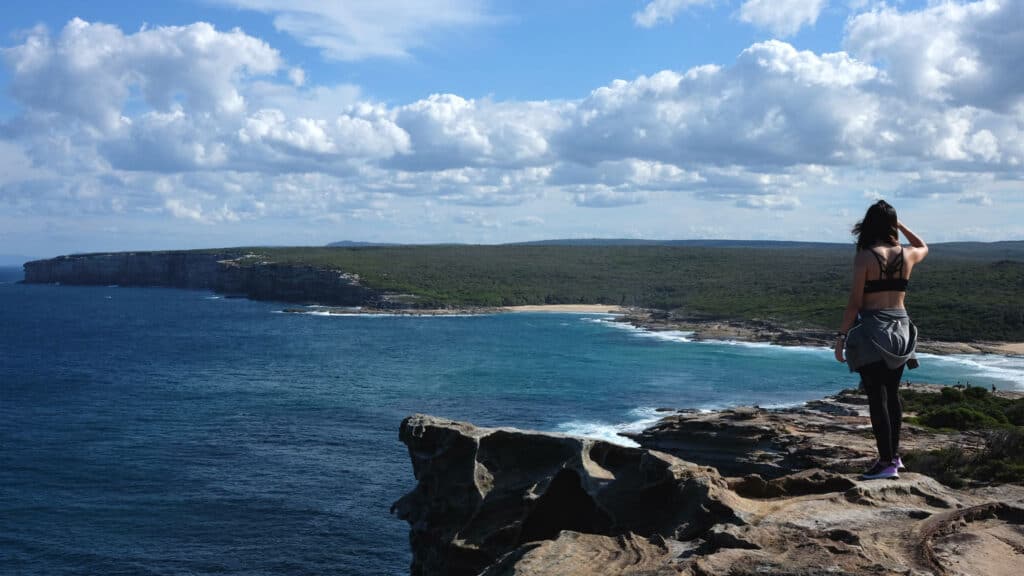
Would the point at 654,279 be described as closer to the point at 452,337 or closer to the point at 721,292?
the point at 721,292

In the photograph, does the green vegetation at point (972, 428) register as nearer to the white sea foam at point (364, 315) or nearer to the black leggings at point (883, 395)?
the black leggings at point (883, 395)

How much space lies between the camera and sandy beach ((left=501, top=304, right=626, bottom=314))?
151m

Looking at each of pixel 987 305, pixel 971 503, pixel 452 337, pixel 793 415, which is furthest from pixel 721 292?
pixel 971 503

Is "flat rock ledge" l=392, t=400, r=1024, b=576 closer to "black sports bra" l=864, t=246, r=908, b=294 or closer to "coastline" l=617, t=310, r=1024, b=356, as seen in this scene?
"black sports bra" l=864, t=246, r=908, b=294

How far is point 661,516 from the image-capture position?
1602 centimetres

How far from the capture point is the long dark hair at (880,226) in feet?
37.3

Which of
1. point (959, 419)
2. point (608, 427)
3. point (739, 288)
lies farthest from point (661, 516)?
point (739, 288)

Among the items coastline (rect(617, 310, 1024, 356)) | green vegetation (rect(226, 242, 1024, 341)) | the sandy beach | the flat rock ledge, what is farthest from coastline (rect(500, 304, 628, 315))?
the flat rock ledge

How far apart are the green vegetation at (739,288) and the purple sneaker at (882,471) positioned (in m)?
94.9

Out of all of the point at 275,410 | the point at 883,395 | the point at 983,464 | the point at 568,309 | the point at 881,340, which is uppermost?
the point at 881,340

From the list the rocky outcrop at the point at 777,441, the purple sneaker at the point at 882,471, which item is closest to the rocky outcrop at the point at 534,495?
the purple sneaker at the point at 882,471

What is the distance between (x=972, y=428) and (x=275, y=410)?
4279cm

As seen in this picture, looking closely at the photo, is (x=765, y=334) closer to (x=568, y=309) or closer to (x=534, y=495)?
(x=568, y=309)

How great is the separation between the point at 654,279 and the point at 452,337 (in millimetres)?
79502
